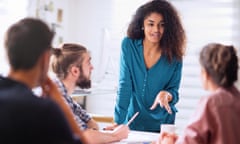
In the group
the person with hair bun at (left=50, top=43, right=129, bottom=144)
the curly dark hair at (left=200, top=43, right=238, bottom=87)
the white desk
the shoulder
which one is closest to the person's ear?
the person with hair bun at (left=50, top=43, right=129, bottom=144)

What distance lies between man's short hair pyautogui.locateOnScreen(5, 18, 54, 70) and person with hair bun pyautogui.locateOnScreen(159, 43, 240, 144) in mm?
565

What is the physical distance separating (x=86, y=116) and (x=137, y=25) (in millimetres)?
636

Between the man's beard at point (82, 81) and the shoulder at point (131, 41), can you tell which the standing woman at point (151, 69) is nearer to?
the shoulder at point (131, 41)

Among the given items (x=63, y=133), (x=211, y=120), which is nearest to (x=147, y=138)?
(x=211, y=120)

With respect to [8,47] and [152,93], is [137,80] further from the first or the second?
[8,47]

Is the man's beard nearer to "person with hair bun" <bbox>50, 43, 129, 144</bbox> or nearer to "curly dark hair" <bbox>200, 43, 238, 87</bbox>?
"person with hair bun" <bbox>50, 43, 129, 144</bbox>

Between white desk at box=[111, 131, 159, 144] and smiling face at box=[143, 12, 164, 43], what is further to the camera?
smiling face at box=[143, 12, 164, 43]

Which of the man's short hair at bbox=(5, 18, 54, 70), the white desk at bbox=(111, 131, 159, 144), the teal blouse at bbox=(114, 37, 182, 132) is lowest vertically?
the white desk at bbox=(111, 131, 159, 144)

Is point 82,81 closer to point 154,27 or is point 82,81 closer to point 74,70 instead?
point 74,70

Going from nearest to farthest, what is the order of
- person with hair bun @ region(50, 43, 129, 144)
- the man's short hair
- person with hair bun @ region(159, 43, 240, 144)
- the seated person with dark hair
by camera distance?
the seated person with dark hair → the man's short hair → person with hair bun @ region(159, 43, 240, 144) → person with hair bun @ region(50, 43, 129, 144)

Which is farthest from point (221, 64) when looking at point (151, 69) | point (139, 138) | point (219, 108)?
point (151, 69)

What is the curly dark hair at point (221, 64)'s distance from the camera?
50.0 inches

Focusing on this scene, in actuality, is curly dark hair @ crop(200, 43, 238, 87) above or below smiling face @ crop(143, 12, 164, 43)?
below

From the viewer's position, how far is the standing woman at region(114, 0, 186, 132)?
2.01 meters
